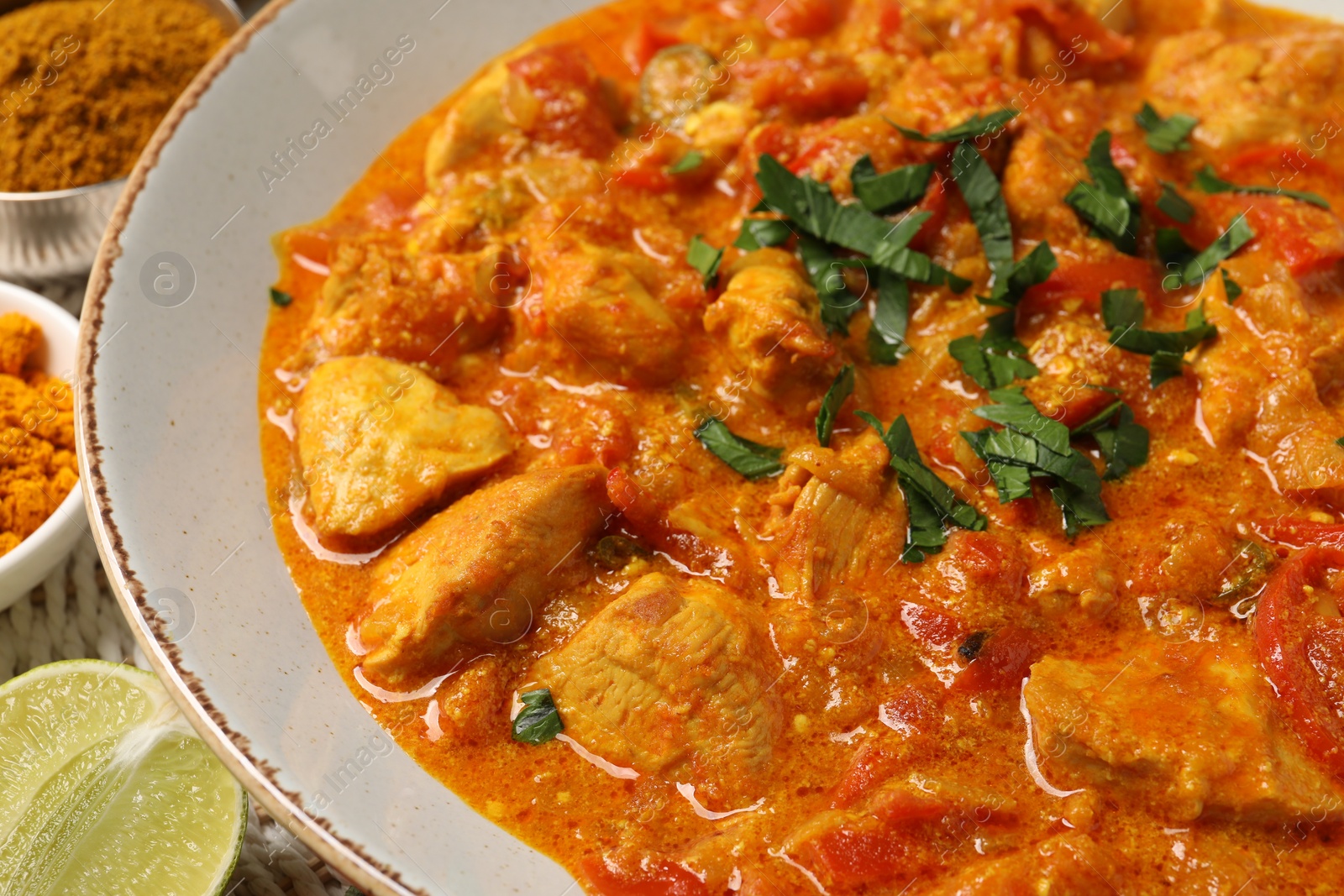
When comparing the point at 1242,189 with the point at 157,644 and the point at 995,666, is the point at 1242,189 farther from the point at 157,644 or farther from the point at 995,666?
the point at 157,644

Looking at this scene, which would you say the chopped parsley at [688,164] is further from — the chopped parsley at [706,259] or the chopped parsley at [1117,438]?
the chopped parsley at [1117,438]

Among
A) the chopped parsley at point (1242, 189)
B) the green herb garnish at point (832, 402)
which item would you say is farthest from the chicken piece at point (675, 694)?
the chopped parsley at point (1242, 189)

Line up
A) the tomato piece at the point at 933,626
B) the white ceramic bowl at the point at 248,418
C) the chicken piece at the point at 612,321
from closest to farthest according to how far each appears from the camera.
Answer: the white ceramic bowl at the point at 248,418 → the tomato piece at the point at 933,626 → the chicken piece at the point at 612,321

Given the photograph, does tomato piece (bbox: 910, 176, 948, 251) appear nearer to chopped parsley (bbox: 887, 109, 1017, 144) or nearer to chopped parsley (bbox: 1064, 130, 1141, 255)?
chopped parsley (bbox: 887, 109, 1017, 144)

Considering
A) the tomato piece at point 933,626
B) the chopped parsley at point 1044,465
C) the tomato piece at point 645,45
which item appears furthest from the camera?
the tomato piece at point 645,45

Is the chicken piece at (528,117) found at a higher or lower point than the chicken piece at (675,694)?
higher

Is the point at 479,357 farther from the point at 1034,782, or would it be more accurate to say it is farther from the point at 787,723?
the point at 1034,782
